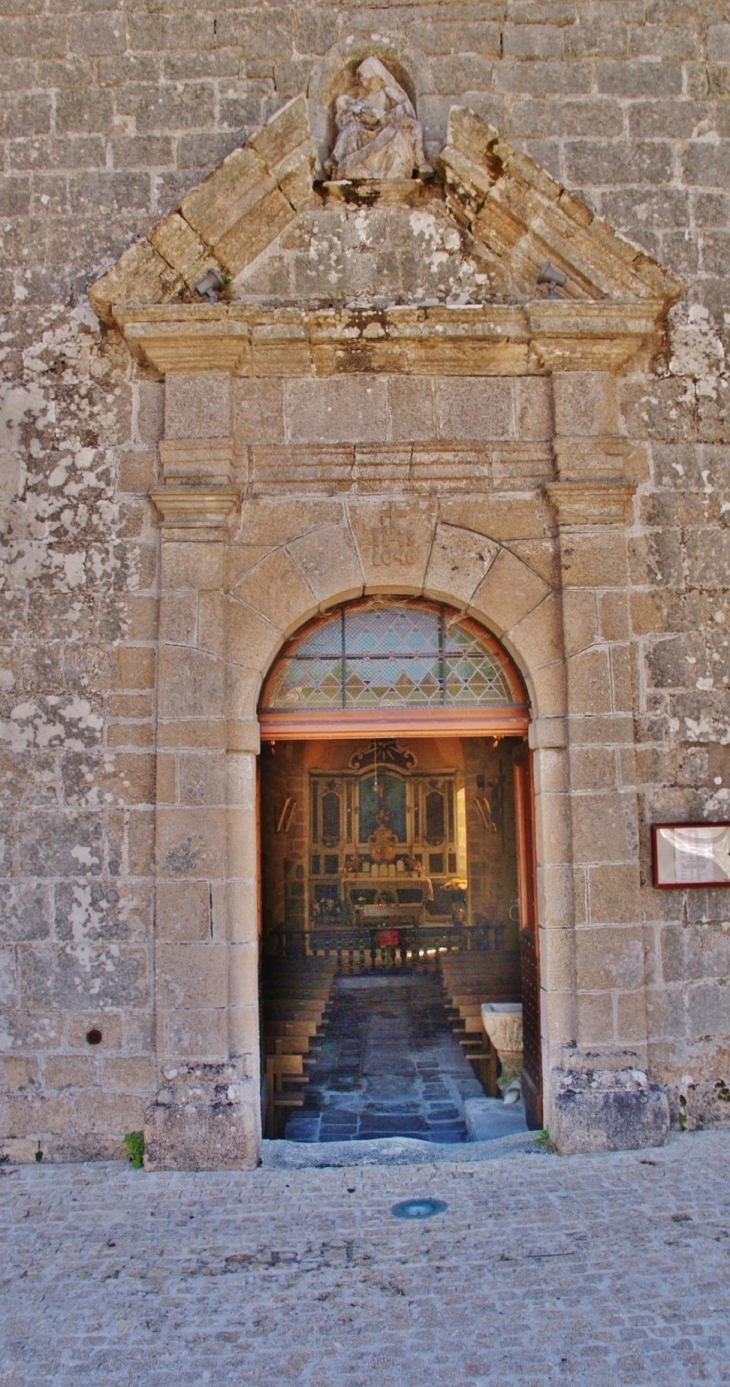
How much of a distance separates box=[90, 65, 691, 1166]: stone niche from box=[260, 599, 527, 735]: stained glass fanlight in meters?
0.16

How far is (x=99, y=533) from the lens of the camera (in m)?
4.49

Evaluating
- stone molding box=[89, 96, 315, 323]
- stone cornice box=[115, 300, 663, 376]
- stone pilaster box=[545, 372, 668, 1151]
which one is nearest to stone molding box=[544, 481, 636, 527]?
stone pilaster box=[545, 372, 668, 1151]

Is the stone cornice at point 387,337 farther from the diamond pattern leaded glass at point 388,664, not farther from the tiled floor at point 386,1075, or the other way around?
the tiled floor at point 386,1075

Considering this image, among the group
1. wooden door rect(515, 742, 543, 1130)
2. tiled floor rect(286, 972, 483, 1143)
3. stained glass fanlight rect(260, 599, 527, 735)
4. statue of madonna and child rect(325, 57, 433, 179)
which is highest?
statue of madonna and child rect(325, 57, 433, 179)

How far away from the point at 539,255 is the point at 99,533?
8.12ft

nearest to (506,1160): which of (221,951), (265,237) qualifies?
(221,951)

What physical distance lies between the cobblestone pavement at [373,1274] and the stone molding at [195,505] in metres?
2.81

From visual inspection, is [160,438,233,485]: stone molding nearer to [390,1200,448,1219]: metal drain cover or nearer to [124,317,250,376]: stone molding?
[124,317,250,376]: stone molding

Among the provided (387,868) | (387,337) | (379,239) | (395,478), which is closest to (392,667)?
(395,478)

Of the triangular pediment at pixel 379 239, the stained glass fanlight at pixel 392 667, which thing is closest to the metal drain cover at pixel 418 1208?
the stained glass fanlight at pixel 392 667

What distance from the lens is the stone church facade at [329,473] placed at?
14.0 feet

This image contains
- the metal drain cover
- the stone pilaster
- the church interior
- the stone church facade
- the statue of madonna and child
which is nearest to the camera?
the metal drain cover

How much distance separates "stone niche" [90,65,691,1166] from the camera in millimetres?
4305

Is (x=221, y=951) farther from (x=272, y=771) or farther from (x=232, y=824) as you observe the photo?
(x=272, y=771)
